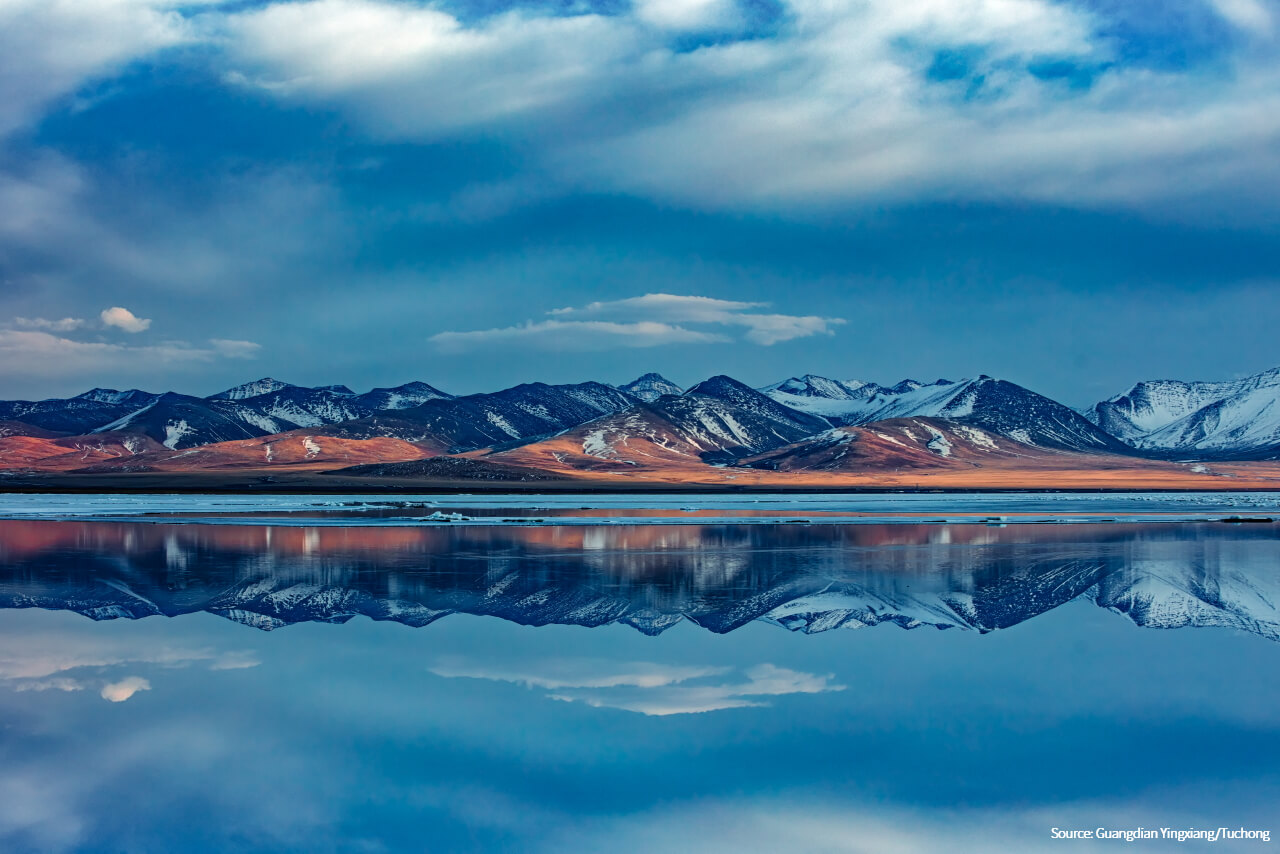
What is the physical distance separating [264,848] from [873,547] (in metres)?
40.2

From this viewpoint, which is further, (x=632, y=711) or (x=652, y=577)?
(x=652, y=577)

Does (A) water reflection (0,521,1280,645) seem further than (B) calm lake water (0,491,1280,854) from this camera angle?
Yes

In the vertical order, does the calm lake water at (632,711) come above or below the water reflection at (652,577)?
above

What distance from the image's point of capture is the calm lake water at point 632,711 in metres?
12.9

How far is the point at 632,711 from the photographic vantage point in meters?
17.6

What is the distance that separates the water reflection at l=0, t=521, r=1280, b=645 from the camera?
2820 centimetres

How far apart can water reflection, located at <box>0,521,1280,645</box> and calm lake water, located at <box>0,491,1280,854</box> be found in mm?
252

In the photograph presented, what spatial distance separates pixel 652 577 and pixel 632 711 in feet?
61.9

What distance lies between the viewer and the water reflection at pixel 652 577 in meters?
28.2

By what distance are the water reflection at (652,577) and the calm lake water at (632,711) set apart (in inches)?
9.9

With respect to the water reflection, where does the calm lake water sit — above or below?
above

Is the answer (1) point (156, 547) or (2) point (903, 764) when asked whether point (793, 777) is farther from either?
(1) point (156, 547)

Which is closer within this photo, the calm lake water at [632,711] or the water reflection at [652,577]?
the calm lake water at [632,711]

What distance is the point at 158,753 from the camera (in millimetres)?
15195
